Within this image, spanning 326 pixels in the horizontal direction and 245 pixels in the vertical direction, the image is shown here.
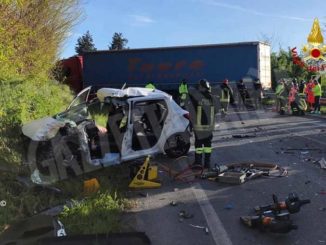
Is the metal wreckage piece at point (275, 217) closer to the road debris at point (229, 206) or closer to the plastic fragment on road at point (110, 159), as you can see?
the road debris at point (229, 206)

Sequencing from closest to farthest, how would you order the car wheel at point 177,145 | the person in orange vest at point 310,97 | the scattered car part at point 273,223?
the scattered car part at point 273,223
the car wheel at point 177,145
the person in orange vest at point 310,97

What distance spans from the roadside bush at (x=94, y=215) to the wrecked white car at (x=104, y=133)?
135 centimetres

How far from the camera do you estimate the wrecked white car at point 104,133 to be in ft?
27.8

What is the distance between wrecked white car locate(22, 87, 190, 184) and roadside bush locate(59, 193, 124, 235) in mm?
1346

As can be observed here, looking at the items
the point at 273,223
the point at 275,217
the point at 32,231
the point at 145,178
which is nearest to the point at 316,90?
the point at 145,178

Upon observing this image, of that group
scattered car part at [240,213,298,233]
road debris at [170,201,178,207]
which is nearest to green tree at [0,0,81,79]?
road debris at [170,201,178,207]

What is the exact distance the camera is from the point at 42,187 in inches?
306

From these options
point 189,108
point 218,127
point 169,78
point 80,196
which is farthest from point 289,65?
point 80,196

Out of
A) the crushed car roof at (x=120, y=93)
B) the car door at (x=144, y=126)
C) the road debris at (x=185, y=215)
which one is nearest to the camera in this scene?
the road debris at (x=185, y=215)

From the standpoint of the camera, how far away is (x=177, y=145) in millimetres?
10648

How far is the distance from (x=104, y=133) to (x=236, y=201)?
356cm

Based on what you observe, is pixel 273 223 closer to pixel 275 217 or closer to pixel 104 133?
pixel 275 217

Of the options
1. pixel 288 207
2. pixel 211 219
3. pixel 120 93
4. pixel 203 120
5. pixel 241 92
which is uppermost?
pixel 120 93

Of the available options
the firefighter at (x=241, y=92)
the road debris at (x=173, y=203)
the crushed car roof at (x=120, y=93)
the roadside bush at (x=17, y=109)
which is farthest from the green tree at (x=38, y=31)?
the firefighter at (x=241, y=92)
